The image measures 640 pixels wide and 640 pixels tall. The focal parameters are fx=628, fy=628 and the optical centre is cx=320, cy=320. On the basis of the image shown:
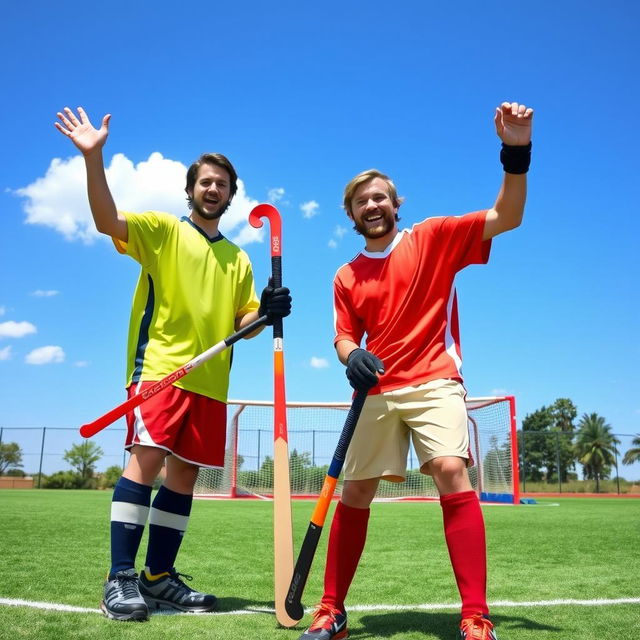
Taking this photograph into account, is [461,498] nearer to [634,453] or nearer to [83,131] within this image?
[83,131]

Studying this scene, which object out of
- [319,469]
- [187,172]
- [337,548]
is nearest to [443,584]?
[337,548]

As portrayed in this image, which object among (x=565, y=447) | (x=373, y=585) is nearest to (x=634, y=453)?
(x=565, y=447)

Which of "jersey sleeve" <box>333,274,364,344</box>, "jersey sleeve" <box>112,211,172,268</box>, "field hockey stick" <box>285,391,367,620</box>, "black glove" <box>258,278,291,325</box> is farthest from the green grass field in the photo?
"jersey sleeve" <box>112,211,172,268</box>

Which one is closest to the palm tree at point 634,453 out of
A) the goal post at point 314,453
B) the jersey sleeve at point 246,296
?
the goal post at point 314,453

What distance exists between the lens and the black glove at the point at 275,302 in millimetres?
3008

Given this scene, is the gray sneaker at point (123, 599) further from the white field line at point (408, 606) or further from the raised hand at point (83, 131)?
the raised hand at point (83, 131)

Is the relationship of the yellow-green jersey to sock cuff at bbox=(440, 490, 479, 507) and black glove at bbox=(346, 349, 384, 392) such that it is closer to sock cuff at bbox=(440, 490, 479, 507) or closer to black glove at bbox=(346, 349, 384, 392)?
black glove at bbox=(346, 349, 384, 392)

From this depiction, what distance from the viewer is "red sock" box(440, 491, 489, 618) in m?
2.18

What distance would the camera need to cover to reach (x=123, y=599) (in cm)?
255

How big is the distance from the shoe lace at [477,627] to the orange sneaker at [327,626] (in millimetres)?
463

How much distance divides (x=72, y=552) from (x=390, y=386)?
129 inches

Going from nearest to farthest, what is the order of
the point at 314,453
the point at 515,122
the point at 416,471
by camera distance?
the point at 515,122 → the point at 416,471 → the point at 314,453

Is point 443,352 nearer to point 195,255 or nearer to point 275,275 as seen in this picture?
point 275,275

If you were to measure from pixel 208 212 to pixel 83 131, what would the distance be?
0.71 meters
